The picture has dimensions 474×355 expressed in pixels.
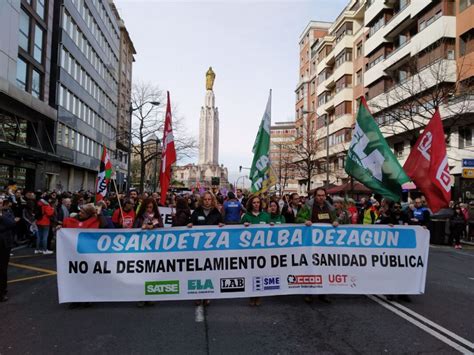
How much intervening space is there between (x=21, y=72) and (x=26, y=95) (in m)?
2.62

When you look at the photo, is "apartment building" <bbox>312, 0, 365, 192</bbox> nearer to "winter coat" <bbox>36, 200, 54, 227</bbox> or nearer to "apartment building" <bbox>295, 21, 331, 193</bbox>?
"apartment building" <bbox>295, 21, 331, 193</bbox>

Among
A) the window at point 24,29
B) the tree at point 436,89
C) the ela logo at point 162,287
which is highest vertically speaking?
the window at point 24,29

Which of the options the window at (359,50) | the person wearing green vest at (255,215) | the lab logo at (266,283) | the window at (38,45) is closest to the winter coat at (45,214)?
the person wearing green vest at (255,215)

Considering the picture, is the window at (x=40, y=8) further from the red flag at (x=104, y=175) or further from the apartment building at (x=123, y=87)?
the apartment building at (x=123, y=87)

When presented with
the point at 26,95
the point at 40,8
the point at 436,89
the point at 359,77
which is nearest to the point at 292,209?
the point at 436,89

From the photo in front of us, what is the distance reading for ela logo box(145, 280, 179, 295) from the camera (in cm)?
609

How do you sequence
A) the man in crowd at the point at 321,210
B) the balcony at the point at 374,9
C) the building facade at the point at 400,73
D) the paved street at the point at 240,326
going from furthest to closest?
the balcony at the point at 374,9, the building facade at the point at 400,73, the man in crowd at the point at 321,210, the paved street at the point at 240,326

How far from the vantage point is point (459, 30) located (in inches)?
1006

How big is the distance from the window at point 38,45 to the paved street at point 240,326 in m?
25.0

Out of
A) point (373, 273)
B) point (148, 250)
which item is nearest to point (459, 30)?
point (373, 273)

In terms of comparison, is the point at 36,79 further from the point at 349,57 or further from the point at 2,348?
the point at 349,57

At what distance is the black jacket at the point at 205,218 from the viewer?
279 inches

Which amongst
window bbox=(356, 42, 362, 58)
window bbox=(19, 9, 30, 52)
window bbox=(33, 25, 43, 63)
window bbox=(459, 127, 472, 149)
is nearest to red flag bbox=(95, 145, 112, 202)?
window bbox=(19, 9, 30, 52)

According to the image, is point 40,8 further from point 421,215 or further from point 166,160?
point 421,215
